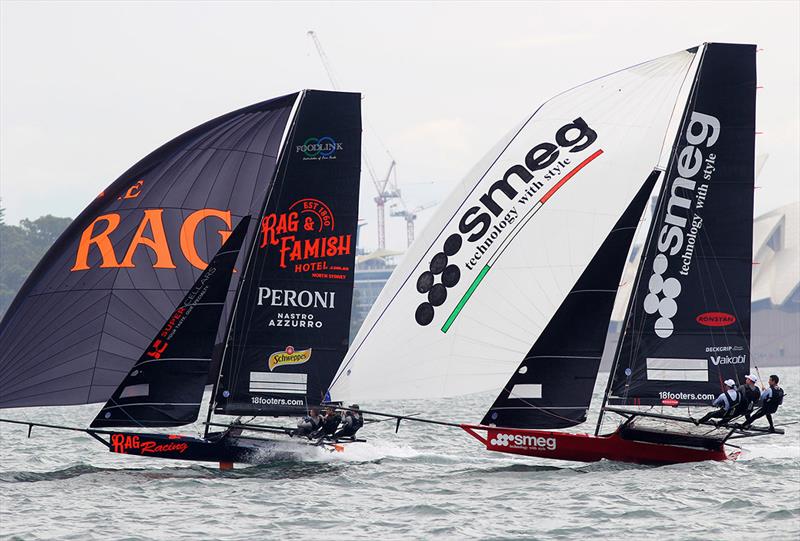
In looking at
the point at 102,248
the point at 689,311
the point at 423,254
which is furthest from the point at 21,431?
the point at 689,311

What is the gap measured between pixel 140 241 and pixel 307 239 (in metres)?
1.95

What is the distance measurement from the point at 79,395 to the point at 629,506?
20.2 feet

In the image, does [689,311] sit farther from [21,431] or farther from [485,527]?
[21,431]

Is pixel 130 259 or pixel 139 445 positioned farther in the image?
pixel 130 259

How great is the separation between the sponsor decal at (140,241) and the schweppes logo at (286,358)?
1.36 metres

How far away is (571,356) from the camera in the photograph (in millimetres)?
14484

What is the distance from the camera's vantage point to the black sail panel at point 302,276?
48.5 feet

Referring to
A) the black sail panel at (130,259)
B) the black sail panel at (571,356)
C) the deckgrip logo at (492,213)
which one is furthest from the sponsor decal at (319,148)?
the black sail panel at (571,356)

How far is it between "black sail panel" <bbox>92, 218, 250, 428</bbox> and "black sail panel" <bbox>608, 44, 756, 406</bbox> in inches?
187

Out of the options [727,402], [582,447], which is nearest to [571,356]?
[582,447]

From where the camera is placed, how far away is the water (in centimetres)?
1105

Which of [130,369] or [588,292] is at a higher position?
[588,292]

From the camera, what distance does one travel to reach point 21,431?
24969 millimetres

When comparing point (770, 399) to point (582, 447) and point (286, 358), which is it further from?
point (286, 358)
